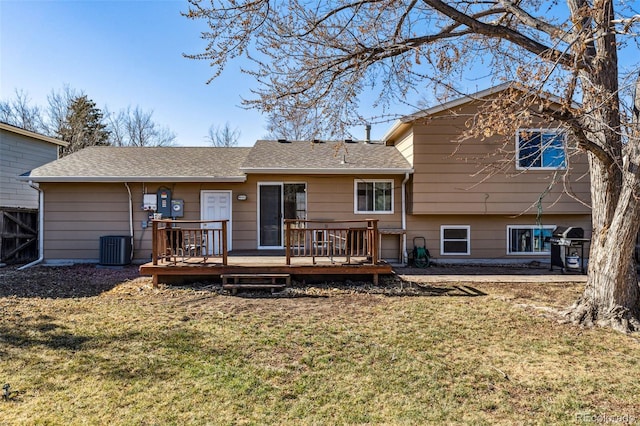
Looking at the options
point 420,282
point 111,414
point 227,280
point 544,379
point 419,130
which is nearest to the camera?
point 111,414

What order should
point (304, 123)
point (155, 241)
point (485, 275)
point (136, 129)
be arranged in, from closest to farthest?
point (304, 123) → point (155, 241) → point (485, 275) → point (136, 129)

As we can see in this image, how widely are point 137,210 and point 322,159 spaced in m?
4.97

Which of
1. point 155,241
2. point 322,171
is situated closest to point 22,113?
point 155,241

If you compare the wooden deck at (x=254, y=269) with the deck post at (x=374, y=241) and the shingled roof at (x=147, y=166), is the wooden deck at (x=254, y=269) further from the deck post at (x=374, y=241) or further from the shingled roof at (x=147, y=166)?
the shingled roof at (x=147, y=166)

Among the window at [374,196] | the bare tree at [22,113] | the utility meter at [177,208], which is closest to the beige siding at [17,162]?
the utility meter at [177,208]

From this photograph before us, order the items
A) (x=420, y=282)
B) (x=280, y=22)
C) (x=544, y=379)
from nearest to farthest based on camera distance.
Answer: (x=544, y=379)
(x=280, y=22)
(x=420, y=282)

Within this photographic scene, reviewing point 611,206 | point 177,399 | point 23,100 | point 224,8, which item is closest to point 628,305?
point 611,206

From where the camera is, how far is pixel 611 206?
455cm

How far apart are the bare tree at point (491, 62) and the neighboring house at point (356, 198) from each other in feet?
9.45

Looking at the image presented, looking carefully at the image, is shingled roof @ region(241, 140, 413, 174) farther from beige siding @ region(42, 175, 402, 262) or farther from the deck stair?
the deck stair

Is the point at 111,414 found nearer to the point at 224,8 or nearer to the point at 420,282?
the point at 224,8

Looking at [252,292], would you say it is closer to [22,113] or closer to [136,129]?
[22,113]

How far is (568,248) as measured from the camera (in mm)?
8578

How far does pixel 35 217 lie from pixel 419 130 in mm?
10997
